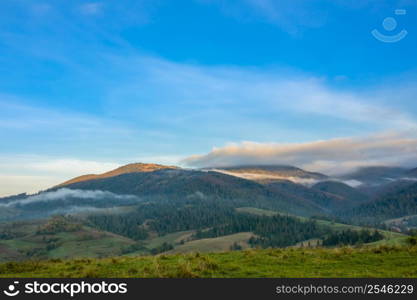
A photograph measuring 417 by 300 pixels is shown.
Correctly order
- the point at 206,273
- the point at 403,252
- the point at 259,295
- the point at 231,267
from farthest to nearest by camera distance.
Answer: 1. the point at 403,252
2. the point at 231,267
3. the point at 206,273
4. the point at 259,295

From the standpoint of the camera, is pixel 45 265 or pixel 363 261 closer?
pixel 363 261

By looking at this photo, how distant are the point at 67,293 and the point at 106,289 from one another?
1934 millimetres

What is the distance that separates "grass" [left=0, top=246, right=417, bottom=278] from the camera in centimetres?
2467

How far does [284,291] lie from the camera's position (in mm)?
20234

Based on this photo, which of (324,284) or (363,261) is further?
(363,261)

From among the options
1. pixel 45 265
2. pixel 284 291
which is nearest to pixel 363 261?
pixel 284 291

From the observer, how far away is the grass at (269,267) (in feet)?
80.9

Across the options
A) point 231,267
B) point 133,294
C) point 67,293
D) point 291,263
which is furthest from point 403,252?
point 67,293

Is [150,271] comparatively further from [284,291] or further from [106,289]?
[284,291]

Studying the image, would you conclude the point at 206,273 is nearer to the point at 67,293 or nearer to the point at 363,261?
the point at 67,293

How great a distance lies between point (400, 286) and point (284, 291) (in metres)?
5.92

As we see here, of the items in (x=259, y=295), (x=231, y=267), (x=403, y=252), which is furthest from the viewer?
(x=403, y=252)

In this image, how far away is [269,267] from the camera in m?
27.5

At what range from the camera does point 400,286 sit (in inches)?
808
